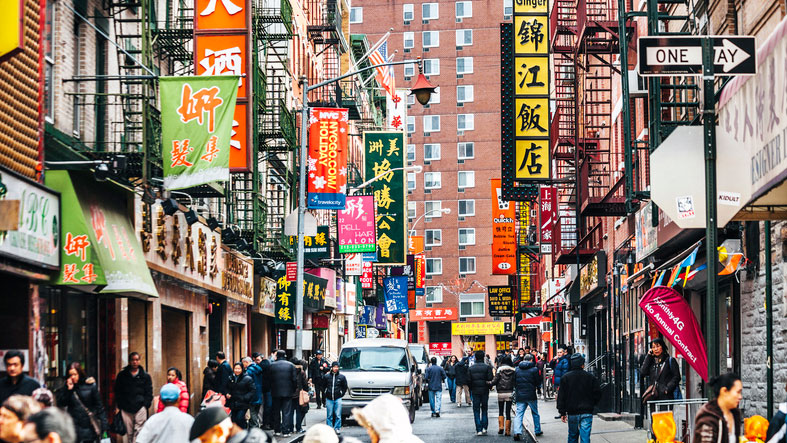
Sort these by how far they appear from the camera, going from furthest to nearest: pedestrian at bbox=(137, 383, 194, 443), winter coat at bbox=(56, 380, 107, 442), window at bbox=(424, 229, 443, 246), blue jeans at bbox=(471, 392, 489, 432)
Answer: window at bbox=(424, 229, 443, 246)
blue jeans at bbox=(471, 392, 489, 432)
winter coat at bbox=(56, 380, 107, 442)
pedestrian at bbox=(137, 383, 194, 443)

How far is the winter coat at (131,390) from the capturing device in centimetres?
1831

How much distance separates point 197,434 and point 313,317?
39663 millimetres

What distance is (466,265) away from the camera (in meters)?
103

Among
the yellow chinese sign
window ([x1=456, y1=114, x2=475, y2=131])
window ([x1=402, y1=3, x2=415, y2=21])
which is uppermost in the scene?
window ([x1=402, y1=3, x2=415, y2=21])

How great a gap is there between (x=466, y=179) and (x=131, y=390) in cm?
8634

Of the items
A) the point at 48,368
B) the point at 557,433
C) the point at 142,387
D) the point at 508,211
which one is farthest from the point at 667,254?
the point at 508,211

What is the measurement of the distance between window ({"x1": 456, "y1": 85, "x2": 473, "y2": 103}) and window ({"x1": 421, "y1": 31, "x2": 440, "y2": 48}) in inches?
179

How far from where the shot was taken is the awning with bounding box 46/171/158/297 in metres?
16.7

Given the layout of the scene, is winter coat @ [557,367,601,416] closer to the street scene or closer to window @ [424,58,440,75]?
the street scene

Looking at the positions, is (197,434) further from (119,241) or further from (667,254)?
(667,254)

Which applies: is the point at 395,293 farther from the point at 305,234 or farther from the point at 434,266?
the point at 434,266

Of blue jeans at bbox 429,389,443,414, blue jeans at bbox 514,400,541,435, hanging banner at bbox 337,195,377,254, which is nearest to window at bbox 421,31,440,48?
hanging banner at bbox 337,195,377,254

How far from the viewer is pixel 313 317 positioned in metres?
47.2

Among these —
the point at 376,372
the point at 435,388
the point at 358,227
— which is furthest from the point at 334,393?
the point at 358,227
